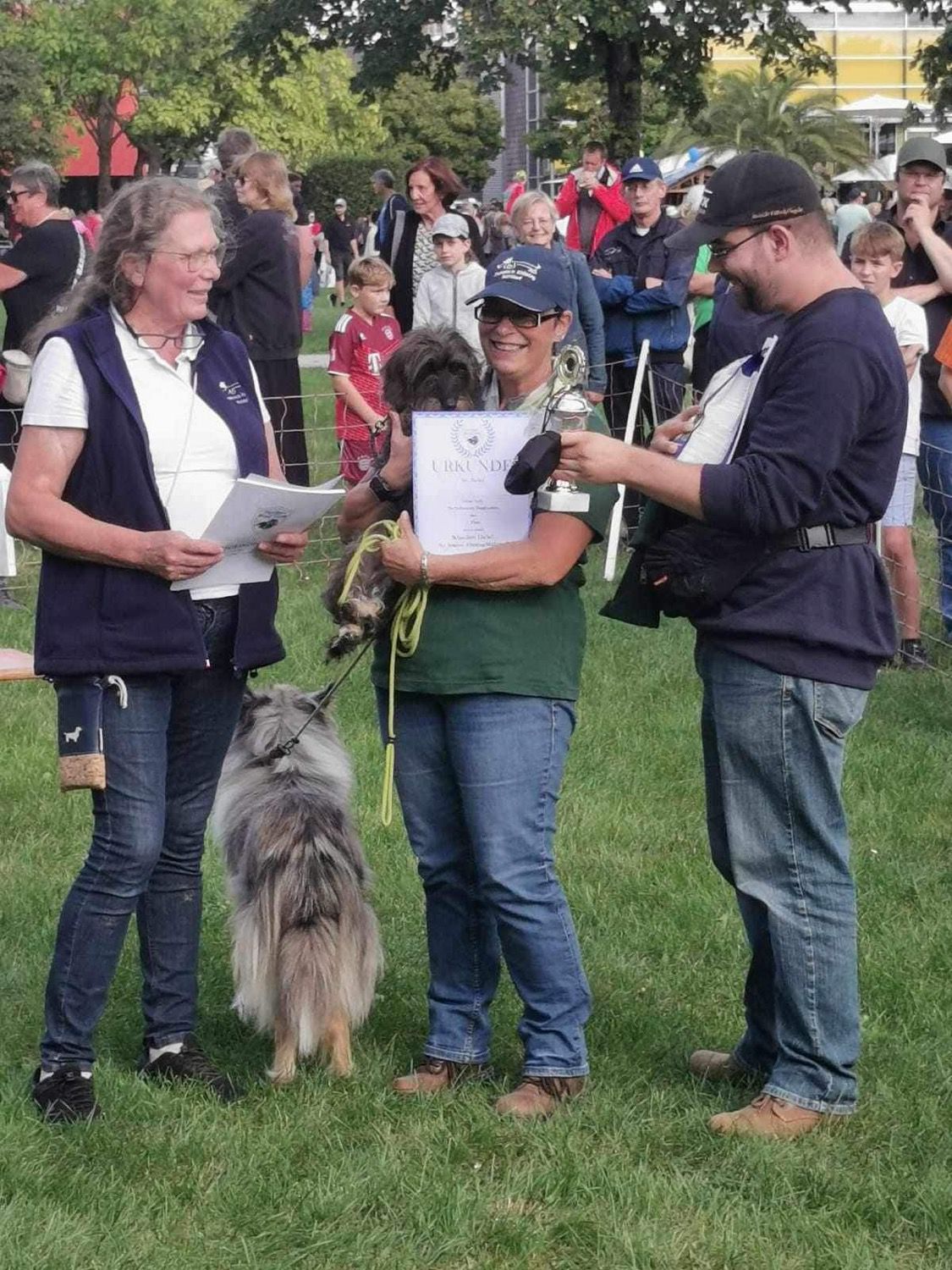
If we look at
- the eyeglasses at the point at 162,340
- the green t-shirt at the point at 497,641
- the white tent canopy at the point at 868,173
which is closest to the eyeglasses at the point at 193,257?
the eyeglasses at the point at 162,340

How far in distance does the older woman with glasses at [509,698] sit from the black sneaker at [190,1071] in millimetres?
740

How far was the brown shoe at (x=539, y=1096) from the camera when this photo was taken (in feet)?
13.6

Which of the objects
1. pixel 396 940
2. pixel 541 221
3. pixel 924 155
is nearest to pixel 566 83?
pixel 541 221

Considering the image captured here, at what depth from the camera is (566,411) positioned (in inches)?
144

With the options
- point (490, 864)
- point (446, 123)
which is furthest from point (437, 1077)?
point (446, 123)

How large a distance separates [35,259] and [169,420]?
274 inches

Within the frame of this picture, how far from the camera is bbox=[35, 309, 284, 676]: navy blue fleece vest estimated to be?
3.88 metres

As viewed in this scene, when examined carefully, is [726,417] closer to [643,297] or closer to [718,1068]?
[718,1068]

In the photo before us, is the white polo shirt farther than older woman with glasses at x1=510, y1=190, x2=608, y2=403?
No

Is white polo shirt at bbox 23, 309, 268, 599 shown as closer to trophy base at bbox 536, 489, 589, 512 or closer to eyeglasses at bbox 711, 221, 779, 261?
trophy base at bbox 536, 489, 589, 512

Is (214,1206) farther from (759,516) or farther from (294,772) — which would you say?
(759,516)

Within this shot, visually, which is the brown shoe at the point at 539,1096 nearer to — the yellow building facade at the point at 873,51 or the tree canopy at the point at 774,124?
the tree canopy at the point at 774,124

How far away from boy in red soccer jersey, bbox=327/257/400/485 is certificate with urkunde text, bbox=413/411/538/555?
6724 mm

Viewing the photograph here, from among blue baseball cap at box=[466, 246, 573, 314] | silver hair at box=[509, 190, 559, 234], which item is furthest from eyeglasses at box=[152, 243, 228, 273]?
silver hair at box=[509, 190, 559, 234]
